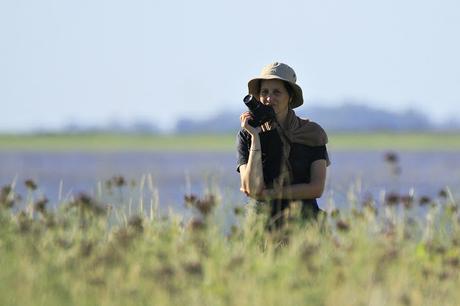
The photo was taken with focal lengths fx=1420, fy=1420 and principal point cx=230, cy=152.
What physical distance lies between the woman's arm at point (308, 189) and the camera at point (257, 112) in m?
Result: 0.38

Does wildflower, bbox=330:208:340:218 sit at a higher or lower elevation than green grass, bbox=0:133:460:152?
higher

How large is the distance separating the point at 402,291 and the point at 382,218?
152cm

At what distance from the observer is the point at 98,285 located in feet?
19.3

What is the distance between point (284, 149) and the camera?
7.86 metres

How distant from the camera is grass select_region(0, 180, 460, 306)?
5.84 meters

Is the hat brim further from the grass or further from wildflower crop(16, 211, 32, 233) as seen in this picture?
wildflower crop(16, 211, 32, 233)

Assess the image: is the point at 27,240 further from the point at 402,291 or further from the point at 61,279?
the point at 402,291

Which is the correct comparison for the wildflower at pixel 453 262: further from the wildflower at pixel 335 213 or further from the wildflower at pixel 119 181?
the wildflower at pixel 119 181

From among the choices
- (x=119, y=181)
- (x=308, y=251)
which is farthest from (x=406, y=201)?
(x=119, y=181)

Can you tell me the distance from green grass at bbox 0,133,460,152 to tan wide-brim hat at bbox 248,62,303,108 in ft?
249

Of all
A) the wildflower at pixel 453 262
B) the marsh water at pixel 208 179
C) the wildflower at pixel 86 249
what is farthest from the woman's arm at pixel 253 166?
the wildflower at pixel 86 249

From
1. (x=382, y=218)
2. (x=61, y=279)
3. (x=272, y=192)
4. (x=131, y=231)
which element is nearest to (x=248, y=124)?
(x=272, y=192)

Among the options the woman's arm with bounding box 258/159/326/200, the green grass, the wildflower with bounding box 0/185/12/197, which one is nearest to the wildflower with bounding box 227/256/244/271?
the wildflower with bounding box 0/185/12/197

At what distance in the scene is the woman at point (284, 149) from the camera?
7.77 meters
